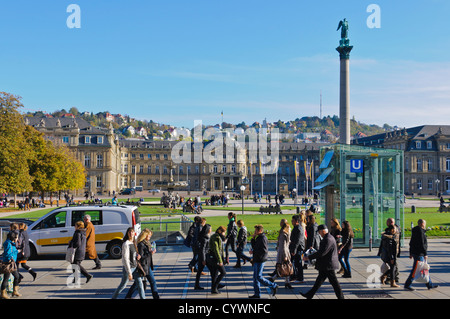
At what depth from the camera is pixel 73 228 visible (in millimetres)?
17000

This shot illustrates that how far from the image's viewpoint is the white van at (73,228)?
17.0m

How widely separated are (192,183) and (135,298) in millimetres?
115691

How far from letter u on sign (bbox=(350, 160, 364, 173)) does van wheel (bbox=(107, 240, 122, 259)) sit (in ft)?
32.3

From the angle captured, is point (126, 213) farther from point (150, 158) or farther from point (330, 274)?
point (150, 158)

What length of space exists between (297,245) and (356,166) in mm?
8238

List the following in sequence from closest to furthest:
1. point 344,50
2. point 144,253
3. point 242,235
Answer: point 144,253 < point 242,235 < point 344,50

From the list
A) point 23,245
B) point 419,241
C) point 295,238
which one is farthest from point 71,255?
point 419,241

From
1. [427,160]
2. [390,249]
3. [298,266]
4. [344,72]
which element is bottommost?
[298,266]

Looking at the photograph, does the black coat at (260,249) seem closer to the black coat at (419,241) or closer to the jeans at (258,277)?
the jeans at (258,277)

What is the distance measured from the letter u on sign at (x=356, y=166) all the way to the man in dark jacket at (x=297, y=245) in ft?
24.4

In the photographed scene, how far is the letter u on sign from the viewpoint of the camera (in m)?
19.4

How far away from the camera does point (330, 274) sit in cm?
1023

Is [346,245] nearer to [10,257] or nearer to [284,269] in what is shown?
[284,269]

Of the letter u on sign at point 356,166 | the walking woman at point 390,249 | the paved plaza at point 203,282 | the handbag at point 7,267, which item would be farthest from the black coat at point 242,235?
the handbag at point 7,267
